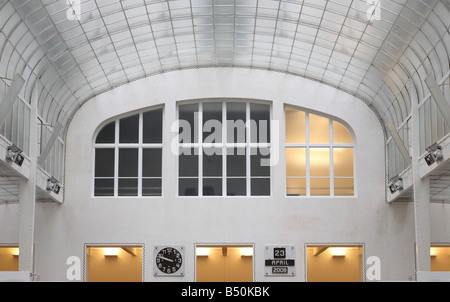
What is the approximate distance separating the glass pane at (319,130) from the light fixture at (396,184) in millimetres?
5404

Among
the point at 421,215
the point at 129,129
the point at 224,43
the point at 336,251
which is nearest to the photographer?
the point at 421,215

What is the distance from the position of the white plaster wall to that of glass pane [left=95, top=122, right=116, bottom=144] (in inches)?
25.8

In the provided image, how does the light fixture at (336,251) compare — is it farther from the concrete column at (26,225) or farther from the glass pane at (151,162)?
the concrete column at (26,225)

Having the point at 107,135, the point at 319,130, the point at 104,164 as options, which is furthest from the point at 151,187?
the point at 319,130

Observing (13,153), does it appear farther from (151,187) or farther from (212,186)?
(212,186)

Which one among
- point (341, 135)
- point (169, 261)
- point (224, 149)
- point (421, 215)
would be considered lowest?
point (169, 261)

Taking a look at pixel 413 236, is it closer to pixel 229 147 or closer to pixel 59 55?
pixel 229 147

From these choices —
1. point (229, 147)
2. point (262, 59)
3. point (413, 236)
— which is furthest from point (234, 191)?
point (413, 236)

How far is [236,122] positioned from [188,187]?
5.19 metres

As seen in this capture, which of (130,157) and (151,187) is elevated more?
(130,157)

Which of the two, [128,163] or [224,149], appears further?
[224,149]

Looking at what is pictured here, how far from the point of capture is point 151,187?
42000 millimetres

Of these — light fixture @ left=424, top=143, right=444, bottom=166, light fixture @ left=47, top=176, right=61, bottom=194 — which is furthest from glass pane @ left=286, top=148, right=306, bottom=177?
light fixture @ left=47, top=176, right=61, bottom=194

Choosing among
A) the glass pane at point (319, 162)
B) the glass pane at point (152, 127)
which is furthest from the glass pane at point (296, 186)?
the glass pane at point (152, 127)
